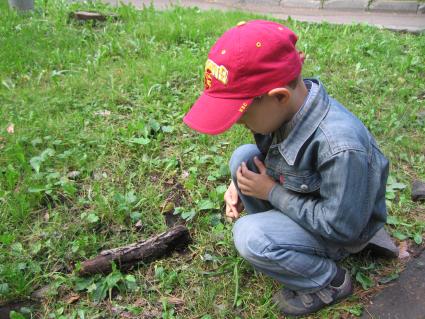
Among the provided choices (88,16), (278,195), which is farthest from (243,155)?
(88,16)

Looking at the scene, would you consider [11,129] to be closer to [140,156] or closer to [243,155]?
[140,156]

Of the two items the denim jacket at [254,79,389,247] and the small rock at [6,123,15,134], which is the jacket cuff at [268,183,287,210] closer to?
the denim jacket at [254,79,389,247]

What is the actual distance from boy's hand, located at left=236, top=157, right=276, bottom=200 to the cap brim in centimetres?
44

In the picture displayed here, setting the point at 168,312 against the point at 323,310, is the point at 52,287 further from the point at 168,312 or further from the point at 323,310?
the point at 323,310

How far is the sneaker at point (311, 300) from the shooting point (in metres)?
2.01

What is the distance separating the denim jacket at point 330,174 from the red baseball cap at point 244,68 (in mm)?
226

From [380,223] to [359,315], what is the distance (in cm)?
43

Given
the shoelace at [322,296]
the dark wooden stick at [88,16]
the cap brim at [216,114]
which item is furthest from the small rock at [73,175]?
the dark wooden stick at [88,16]

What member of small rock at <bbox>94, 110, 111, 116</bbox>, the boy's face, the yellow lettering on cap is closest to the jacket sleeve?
the boy's face

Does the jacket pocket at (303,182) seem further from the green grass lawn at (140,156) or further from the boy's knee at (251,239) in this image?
the green grass lawn at (140,156)

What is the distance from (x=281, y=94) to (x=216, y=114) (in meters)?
0.25

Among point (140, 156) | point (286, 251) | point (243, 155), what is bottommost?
point (140, 156)

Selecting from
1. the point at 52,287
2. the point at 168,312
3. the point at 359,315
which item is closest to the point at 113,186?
the point at 52,287

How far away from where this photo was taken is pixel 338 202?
1.67m
